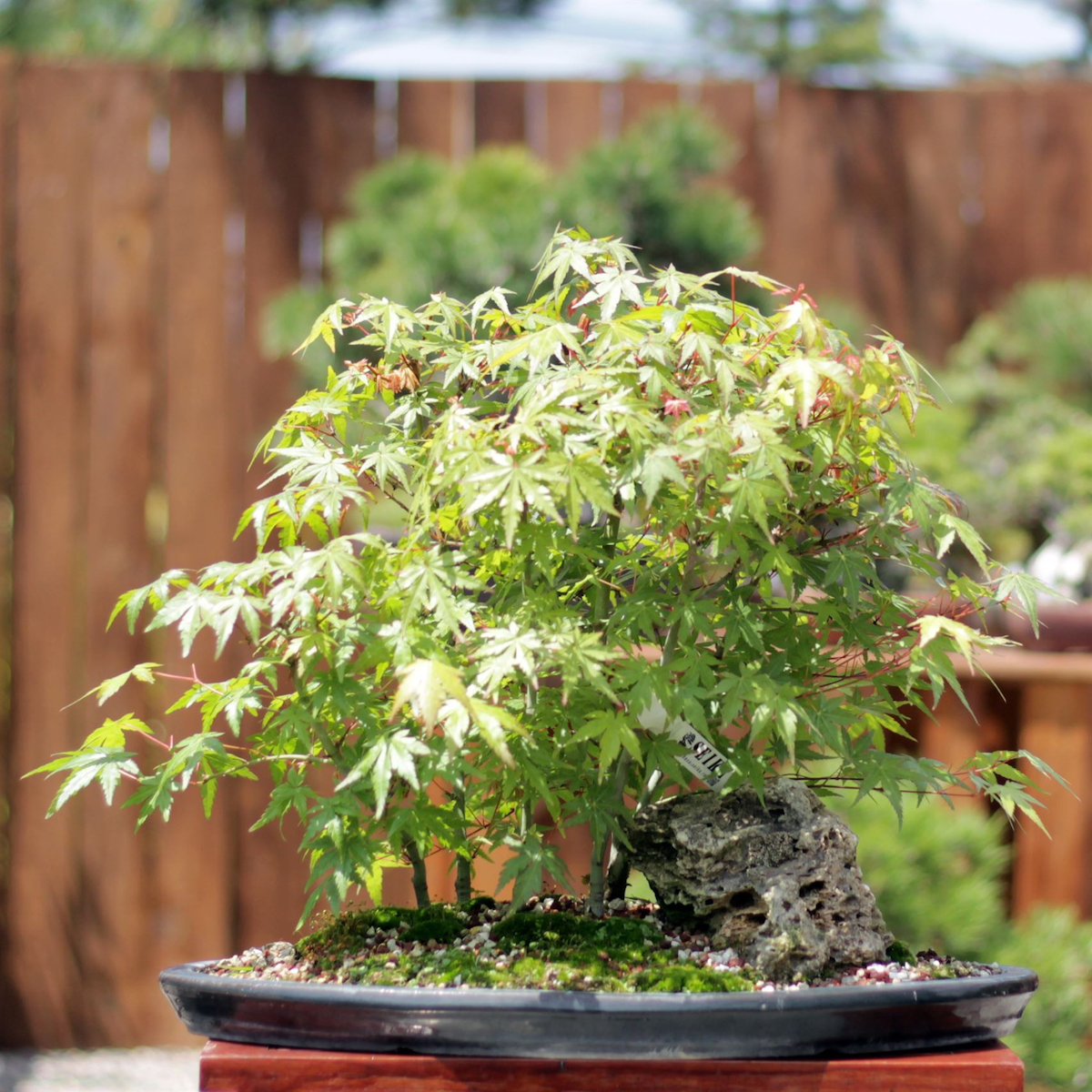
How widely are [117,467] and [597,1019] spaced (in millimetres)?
1882

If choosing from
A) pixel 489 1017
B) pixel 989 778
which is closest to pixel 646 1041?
pixel 489 1017

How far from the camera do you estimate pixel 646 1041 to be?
0.81 meters

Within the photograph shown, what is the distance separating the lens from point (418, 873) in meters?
1.00

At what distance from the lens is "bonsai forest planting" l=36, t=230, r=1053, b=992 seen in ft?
2.67

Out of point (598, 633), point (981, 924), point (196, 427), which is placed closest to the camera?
point (598, 633)

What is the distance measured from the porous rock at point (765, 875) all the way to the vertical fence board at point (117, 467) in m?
1.64

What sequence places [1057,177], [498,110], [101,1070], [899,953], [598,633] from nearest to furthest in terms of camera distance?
[598,633], [899,953], [101,1070], [498,110], [1057,177]

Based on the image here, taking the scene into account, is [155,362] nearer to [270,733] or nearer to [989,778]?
[270,733]

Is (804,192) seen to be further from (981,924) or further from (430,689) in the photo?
(430,689)

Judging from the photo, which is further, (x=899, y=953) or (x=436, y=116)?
(x=436, y=116)

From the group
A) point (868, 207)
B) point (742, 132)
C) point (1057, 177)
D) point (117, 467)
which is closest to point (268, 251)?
point (117, 467)

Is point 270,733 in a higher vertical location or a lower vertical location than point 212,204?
lower

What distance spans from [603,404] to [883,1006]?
447 millimetres

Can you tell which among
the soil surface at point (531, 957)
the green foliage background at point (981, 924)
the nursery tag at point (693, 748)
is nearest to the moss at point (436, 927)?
the soil surface at point (531, 957)
